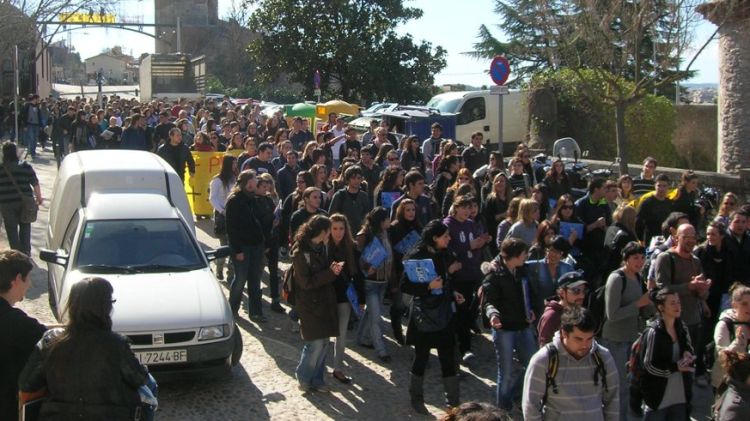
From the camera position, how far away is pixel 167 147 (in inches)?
648

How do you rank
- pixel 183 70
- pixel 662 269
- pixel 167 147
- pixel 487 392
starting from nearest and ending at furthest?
pixel 662 269
pixel 487 392
pixel 167 147
pixel 183 70

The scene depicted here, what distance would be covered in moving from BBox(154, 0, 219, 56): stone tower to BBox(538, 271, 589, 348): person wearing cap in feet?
248

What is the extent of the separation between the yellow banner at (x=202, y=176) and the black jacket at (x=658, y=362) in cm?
1180

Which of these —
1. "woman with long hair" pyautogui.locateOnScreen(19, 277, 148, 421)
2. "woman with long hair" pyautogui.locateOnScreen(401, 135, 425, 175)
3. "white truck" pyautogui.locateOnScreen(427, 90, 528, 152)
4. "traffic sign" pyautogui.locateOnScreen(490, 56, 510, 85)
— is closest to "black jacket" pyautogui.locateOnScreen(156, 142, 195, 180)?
"woman with long hair" pyautogui.locateOnScreen(401, 135, 425, 175)

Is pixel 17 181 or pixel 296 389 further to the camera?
pixel 17 181

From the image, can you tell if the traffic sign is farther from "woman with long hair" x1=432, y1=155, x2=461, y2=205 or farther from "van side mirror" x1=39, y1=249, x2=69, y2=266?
"van side mirror" x1=39, y1=249, x2=69, y2=266

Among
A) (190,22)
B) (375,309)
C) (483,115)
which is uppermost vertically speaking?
(190,22)

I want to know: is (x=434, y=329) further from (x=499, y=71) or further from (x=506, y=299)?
(x=499, y=71)

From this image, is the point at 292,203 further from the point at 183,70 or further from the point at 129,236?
the point at 183,70

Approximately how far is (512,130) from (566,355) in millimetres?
24125

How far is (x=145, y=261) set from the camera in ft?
29.8

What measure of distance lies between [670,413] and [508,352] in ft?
5.04

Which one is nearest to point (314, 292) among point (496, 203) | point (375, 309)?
point (375, 309)

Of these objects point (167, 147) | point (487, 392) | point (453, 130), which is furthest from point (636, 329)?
point (453, 130)
